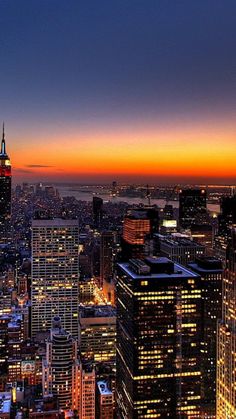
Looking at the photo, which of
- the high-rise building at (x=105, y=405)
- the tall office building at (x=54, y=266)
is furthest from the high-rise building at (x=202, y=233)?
the high-rise building at (x=105, y=405)

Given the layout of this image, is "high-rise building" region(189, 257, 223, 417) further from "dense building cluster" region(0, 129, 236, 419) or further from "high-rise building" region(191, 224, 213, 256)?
"high-rise building" region(191, 224, 213, 256)

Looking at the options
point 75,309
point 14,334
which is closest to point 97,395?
point 14,334

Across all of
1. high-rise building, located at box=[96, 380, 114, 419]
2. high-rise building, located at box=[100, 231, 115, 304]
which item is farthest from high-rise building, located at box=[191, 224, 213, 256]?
high-rise building, located at box=[96, 380, 114, 419]

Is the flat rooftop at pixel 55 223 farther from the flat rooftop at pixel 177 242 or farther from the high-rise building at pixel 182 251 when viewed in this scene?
the high-rise building at pixel 182 251

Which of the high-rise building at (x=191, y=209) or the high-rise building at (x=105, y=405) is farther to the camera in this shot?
A: the high-rise building at (x=191, y=209)

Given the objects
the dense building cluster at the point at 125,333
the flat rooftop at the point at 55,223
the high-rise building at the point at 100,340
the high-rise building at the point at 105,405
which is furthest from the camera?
the flat rooftop at the point at 55,223

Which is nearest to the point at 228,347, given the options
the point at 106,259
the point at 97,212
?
the point at 106,259

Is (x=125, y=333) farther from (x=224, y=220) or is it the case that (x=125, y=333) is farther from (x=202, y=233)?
(x=202, y=233)
